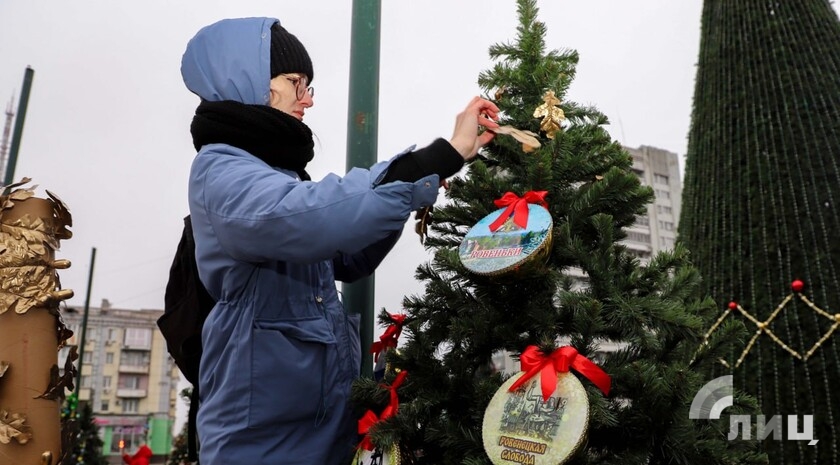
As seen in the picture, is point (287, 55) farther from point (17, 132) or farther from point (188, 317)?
point (17, 132)

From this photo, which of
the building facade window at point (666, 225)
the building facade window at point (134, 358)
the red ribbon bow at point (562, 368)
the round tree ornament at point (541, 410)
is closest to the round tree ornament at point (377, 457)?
the round tree ornament at point (541, 410)

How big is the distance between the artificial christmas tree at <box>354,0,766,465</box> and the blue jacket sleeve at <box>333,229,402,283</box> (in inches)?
6.6

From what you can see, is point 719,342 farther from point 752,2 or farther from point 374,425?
point 752,2

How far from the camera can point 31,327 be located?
319 centimetres

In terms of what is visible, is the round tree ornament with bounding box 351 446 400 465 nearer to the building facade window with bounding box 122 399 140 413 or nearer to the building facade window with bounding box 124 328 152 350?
the building facade window with bounding box 124 328 152 350

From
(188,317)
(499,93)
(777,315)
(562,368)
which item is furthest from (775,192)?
(188,317)

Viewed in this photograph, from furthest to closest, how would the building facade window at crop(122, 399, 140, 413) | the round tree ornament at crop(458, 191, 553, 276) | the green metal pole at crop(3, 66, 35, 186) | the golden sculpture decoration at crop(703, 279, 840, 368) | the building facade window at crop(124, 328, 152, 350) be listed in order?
the building facade window at crop(124, 328, 152, 350) < the building facade window at crop(122, 399, 140, 413) < the green metal pole at crop(3, 66, 35, 186) < the golden sculpture decoration at crop(703, 279, 840, 368) < the round tree ornament at crop(458, 191, 553, 276)

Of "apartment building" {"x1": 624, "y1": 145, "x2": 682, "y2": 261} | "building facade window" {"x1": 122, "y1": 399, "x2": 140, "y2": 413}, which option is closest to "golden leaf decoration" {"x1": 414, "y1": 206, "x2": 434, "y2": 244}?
"apartment building" {"x1": 624, "y1": 145, "x2": 682, "y2": 261}

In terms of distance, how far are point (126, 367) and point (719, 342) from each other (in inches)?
2425

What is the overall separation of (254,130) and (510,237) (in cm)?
78

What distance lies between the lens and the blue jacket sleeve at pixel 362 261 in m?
2.29

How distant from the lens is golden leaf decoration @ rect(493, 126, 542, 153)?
2010 millimetres

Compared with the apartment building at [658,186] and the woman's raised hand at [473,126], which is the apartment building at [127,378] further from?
the woman's raised hand at [473,126]

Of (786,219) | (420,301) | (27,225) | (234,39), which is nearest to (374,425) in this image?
(420,301)
